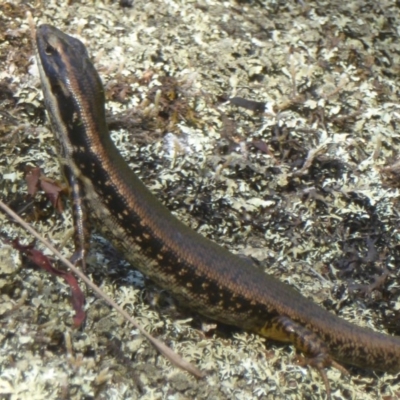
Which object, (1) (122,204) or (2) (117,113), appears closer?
(1) (122,204)

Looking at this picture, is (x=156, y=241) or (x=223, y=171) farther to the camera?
(x=223, y=171)

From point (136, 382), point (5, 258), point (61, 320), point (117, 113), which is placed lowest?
point (136, 382)

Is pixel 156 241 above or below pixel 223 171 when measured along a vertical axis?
below

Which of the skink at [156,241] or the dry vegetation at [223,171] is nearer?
the dry vegetation at [223,171]

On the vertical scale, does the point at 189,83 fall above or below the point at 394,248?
above

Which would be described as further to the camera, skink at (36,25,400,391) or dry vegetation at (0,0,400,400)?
skink at (36,25,400,391)

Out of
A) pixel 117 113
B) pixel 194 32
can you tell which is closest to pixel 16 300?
pixel 117 113

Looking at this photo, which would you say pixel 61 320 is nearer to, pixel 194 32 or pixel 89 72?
pixel 89 72

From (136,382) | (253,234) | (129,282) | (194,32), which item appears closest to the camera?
(136,382)
